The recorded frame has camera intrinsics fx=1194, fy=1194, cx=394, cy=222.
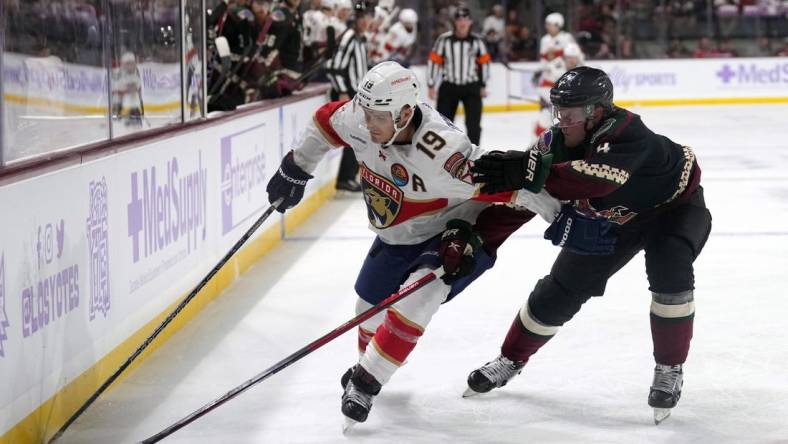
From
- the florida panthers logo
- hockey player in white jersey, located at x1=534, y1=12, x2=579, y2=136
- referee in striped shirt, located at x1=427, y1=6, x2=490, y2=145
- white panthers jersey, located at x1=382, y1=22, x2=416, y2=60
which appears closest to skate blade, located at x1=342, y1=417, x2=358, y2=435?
the florida panthers logo

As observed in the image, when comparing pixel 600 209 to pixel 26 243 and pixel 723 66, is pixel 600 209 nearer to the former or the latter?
pixel 26 243

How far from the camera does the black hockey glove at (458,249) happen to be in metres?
3.14

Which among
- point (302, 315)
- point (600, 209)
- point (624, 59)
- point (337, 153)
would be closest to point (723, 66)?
point (624, 59)

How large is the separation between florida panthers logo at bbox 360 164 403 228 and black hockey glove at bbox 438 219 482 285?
0.17m

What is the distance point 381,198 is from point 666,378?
3.10 feet

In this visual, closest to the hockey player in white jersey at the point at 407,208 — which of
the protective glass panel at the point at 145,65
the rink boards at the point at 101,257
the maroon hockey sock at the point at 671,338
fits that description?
the maroon hockey sock at the point at 671,338

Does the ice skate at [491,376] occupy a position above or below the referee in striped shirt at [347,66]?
below

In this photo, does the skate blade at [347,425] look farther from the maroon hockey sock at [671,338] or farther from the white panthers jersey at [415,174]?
the maroon hockey sock at [671,338]

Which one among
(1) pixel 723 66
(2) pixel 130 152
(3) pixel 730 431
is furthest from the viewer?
(1) pixel 723 66

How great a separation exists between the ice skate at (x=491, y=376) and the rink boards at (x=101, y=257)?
113 cm

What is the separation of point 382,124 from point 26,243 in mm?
951

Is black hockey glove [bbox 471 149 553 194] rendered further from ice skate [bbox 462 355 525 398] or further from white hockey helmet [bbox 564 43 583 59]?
white hockey helmet [bbox 564 43 583 59]

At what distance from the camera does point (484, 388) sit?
3594 mm

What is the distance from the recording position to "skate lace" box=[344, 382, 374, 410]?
3213 mm
